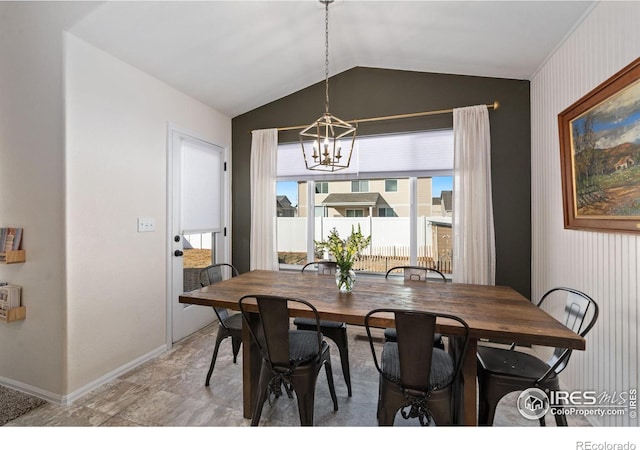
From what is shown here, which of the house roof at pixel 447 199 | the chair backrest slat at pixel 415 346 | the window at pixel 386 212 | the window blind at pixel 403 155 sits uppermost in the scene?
the window blind at pixel 403 155

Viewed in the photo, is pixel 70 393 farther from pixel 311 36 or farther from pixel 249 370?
pixel 311 36

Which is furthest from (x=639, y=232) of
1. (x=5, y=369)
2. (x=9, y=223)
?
(x=5, y=369)

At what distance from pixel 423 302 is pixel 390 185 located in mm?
1874

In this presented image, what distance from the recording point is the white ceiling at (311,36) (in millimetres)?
2096

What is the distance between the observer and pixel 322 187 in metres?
3.75

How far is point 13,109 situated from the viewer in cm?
224

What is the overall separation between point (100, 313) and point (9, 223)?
0.97 m

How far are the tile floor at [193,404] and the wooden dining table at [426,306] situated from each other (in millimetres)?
251

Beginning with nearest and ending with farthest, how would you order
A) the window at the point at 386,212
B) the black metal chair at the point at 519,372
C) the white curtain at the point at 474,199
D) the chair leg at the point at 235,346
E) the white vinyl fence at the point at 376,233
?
the black metal chair at the point at 519,372 < the chair leg at the point at 235,346 < the white curtain at the point at 474,199 < the white vinyl fence at the point at 376,233 < the window at the point at 386,212

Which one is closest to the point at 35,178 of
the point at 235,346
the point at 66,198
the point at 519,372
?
the point at 66,198

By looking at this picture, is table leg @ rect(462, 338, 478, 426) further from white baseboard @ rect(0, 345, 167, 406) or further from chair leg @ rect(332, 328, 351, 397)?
white baseboard @ rect(0, 345, 167, 406)

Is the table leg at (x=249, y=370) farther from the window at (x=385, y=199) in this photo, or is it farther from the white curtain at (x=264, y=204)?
the window at (x=385, y=199)

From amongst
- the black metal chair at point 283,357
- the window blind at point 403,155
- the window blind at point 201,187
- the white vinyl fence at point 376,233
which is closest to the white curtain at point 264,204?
the white vinyl fence at point 376,233

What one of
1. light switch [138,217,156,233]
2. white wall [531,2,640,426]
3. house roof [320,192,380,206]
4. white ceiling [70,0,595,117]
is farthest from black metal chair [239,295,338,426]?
white ceiling [70,0,595,117]
